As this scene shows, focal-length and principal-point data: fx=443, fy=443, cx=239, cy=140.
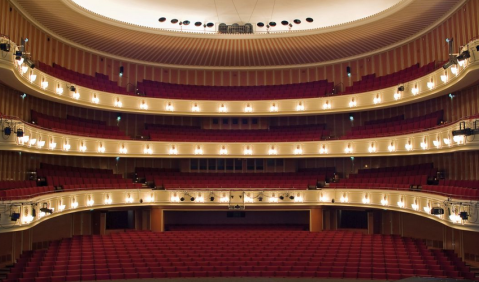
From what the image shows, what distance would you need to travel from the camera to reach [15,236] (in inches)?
682

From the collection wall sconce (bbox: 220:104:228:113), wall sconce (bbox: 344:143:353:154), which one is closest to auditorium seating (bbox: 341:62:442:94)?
wall sconce (bbox: 344:143:353:154)

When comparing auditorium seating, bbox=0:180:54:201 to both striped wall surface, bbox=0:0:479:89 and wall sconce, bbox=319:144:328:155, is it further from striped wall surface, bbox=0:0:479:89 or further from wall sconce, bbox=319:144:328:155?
wall sconce, bbox=319:144:328:155

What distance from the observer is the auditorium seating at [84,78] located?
1998cm

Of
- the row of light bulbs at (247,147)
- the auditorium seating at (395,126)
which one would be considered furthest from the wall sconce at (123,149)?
the auditorium seating at (395,126)

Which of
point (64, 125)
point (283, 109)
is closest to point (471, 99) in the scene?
point (283, 109)

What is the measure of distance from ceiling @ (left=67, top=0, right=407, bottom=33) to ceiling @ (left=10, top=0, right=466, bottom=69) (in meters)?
0.70

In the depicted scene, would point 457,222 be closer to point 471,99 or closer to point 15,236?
point 471,99

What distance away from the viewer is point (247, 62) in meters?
27.2

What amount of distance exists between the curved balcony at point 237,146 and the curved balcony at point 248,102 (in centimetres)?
175

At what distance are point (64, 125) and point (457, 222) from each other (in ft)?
55.3

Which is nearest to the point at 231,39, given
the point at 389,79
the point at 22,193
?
the point at 389,79

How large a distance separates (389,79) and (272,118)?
7.35 meters

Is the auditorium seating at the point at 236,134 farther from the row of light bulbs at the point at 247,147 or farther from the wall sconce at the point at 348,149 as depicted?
the wall sconce at the point at 348,149

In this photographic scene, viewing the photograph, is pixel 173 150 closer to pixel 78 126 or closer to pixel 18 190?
pixel 78 126
